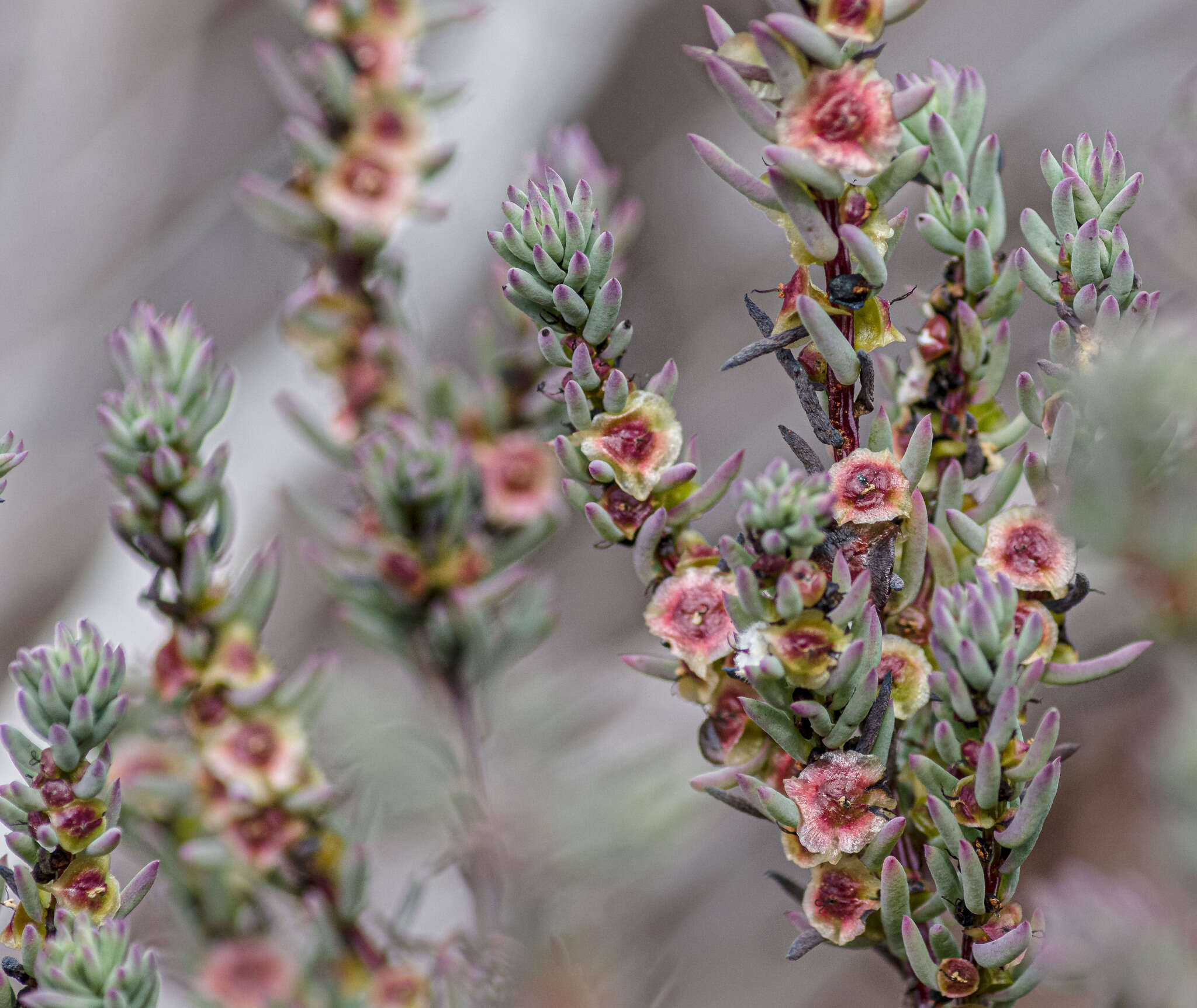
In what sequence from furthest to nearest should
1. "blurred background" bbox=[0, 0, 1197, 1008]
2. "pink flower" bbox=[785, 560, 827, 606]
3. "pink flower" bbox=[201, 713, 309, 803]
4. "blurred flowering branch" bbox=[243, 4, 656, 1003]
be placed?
"blurred background" bbox=[0, 0, 1197, 1008]
"blurred flowering branch" bbox=[243, 4, 656, 1003]
"pink flower" bbox=[201, 713, 309, 803]
"pink flower" bbox=[785, 560, 827, 606]

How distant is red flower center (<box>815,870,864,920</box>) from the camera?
29 centimetres

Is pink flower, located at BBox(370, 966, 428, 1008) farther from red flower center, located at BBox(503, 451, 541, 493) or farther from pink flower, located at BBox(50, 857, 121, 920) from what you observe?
red flower center, located at BBox(503, 451, 541, 493)

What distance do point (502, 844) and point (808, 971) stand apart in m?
0.55

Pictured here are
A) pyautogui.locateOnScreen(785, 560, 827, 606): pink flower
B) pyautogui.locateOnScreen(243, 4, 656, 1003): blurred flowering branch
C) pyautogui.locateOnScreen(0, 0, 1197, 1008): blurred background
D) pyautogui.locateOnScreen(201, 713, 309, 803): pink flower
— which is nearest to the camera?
pyautogui.locateOnScreen(785, 560, 827, 606): pink flower

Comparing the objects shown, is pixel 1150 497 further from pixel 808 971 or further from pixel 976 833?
pixel 808 971

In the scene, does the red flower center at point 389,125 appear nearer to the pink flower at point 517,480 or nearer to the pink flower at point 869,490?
the pink flower at point 517,480

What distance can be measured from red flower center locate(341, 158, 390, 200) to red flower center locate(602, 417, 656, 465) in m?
0.24

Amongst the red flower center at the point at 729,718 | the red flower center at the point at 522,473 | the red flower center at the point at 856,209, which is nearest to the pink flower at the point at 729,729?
the red flower center at the point at 729,718

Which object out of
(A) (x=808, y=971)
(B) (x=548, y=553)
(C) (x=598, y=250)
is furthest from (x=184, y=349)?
(B) (x=548, y=553)

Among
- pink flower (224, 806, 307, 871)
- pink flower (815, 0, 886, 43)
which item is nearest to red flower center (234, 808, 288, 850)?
pink flower (224, 806, 307, 871)

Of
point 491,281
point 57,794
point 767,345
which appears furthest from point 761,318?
point 491,281

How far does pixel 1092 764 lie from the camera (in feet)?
3.10

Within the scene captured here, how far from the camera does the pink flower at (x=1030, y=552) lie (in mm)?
297

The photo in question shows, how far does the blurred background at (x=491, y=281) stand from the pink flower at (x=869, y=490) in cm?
31
